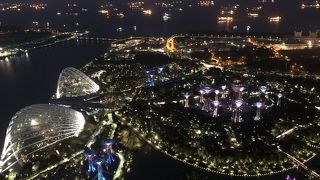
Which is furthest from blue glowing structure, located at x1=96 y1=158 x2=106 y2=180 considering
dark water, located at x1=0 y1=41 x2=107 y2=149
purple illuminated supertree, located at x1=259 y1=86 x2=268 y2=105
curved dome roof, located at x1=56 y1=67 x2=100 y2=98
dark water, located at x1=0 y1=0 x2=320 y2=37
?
dark water, located at x1=0 y1=0 x2=320 y2=37

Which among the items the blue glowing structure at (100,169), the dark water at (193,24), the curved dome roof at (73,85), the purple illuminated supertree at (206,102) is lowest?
the blue glowing structure at (100,169)

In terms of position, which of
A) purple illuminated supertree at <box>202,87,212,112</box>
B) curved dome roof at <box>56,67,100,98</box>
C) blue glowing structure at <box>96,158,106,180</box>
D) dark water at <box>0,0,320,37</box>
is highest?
dark water at <box>0,0,320,37</box>

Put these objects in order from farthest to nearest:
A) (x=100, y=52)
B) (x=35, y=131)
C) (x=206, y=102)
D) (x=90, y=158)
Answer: (x=100, y=52) < (x=206, y=102) < (x=35, y=131) < (x=90, y=158)

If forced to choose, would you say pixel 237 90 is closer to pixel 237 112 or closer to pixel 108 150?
pixel 237 112

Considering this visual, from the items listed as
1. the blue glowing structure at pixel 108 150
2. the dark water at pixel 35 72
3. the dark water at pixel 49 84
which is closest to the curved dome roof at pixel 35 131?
the blue glowing structure at pixel 108 150

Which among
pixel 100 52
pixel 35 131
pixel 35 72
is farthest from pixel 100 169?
pixel 100 52

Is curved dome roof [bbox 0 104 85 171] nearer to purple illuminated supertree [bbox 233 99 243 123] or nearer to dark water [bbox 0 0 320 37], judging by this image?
purple illuminated supertree [bbox 233 99 243 123]

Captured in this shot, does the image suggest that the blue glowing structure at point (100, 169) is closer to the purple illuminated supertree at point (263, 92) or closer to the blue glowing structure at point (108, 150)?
the blue glowing structure at point (108, 150)
